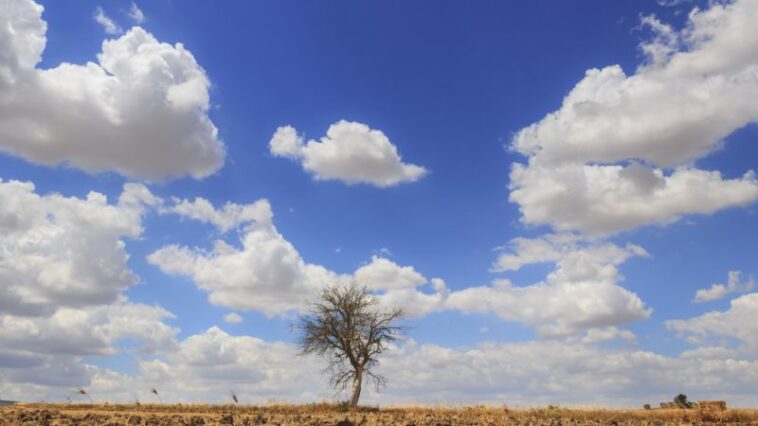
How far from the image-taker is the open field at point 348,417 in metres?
20.7

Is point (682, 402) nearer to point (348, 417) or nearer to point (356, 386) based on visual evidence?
point (356, 386)

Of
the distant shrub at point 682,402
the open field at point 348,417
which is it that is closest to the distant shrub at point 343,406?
the open field at point 348,417

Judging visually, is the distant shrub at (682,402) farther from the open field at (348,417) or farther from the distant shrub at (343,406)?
the distant shrub at (343,406)

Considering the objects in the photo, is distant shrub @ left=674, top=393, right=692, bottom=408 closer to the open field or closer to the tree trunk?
the open field

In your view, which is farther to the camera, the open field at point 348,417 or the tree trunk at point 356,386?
the tree trunk at point 356,386

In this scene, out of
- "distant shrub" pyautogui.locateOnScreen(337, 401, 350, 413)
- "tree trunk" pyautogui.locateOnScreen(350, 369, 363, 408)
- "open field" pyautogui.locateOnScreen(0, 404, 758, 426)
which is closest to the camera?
"open field" pyautogui.locateOnScreen(0, 404, 758, 426)

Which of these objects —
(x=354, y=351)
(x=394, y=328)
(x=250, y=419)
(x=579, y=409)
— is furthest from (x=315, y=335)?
(x=250, y=419)

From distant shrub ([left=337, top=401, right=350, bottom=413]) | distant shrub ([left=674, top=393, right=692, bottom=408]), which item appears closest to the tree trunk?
distant shrub ([left=337, top=401, right=350, bottom=413])

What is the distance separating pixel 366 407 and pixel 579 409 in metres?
15.2

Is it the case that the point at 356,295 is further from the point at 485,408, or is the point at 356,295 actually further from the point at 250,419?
the point at 250,419

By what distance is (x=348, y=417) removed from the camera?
2394 cm

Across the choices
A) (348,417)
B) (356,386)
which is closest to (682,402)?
(356,386)

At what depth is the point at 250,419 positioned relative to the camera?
877 inches

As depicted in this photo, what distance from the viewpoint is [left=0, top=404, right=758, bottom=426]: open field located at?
2070cm
